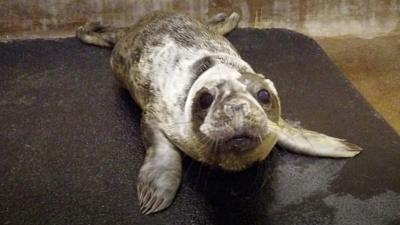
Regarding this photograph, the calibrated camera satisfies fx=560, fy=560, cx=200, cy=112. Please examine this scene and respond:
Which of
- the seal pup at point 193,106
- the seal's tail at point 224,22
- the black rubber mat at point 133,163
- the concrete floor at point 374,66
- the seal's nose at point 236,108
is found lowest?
the concrete floor at point 374,66

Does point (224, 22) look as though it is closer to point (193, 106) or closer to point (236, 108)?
point (193, 106)

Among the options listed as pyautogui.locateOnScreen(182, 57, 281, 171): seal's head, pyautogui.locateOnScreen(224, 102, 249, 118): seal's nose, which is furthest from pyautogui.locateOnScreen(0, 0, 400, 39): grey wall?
pyautogui.locateOnScreen(224, 102, 249, 118): seal's nose

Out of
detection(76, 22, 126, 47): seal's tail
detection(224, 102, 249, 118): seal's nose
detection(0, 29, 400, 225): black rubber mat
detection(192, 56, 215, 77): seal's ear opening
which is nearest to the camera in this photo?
detection(224, 102, 249, 118): seal's nose

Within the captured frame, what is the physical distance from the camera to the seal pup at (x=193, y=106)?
7.97 feet

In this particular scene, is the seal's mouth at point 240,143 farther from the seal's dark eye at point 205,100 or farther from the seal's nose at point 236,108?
the seal's dark eye at point 205,100

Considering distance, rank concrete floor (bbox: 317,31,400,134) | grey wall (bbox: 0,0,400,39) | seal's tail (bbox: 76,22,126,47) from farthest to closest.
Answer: grey wall (bbox: 0,0,400,39) → seal's tail (bbox: 76,22,126,47) → concrete floor (bbox: 317,31,400,134)

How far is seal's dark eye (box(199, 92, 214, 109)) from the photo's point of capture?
257 centimetres

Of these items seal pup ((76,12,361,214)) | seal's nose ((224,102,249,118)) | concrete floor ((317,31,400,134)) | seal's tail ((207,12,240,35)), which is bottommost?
concrete floor ((317,31,400,134))

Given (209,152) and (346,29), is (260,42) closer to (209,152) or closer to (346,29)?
(346,29)

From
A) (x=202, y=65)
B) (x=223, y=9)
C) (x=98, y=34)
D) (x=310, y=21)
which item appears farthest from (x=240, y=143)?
(x=310, y=21)

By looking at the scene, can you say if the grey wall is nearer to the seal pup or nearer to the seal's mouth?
the seal pup

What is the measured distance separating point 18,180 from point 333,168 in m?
1.59

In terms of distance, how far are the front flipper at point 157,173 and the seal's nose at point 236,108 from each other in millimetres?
501

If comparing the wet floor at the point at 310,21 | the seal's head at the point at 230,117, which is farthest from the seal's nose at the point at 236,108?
the wet floor at the point at 310,21
